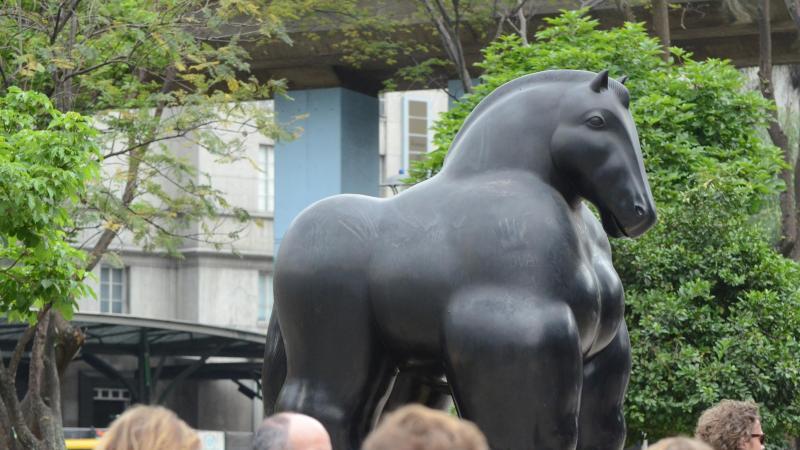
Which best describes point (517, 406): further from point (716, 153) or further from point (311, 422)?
point (716, 153)

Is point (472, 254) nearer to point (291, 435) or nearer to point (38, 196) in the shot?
point (291, 435)

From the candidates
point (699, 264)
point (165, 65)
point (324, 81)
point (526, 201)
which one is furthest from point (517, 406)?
point (324, 81)

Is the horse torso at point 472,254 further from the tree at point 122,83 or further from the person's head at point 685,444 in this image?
the tree at point 122,83

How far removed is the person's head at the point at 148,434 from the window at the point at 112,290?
118 feet

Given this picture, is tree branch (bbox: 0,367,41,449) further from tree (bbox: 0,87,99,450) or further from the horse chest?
the horse chest

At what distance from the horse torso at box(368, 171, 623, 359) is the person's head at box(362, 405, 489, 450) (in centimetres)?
221

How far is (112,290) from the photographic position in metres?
39.4

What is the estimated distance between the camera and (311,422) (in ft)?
13.1

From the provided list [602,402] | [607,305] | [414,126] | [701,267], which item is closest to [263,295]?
[414,126]

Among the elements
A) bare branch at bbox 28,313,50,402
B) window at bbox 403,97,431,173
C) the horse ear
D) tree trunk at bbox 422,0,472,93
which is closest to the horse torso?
the horse ear

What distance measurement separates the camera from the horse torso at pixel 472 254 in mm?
5391

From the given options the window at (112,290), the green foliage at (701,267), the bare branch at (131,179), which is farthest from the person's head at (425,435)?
the window at (112,290)

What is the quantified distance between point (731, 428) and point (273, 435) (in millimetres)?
2680

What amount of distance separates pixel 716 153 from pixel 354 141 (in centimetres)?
989
